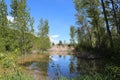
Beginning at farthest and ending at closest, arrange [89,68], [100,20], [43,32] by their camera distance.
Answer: [43,32]
[100,20]
[89,68]

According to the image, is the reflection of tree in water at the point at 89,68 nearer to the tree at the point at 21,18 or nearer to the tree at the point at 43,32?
the tree at the point at 21,18

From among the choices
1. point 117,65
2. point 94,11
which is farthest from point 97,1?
point 117,65

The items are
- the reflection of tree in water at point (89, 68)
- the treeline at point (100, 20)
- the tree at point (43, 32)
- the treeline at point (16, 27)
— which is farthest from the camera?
the tree at point (43, 32)

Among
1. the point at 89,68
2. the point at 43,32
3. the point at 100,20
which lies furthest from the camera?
the point at 43,32

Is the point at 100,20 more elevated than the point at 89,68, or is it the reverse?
the point at 100,20

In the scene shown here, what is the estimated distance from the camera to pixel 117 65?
11.4 metres

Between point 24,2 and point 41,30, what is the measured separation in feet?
125

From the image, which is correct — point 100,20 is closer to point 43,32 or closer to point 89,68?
point 89,68

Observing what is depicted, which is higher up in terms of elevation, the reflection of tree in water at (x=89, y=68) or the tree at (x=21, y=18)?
the tree at (x=21, y=18)

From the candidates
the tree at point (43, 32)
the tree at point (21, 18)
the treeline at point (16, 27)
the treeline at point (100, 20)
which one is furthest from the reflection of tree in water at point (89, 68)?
the tree at point (43, 32)

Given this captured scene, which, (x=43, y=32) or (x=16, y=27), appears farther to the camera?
(x=43, y=32)

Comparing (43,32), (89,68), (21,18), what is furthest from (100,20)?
(43,32)

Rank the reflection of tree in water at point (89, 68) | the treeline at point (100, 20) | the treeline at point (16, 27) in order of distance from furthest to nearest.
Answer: the treeline at point (16, 27)
the treeline at point (100, 20)
the reflection of tree in water at point (89, 68)

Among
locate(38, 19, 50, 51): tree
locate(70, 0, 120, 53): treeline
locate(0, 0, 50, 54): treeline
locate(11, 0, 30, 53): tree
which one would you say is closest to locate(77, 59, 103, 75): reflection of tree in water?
locate(70, 0, 120, 53): treeline
